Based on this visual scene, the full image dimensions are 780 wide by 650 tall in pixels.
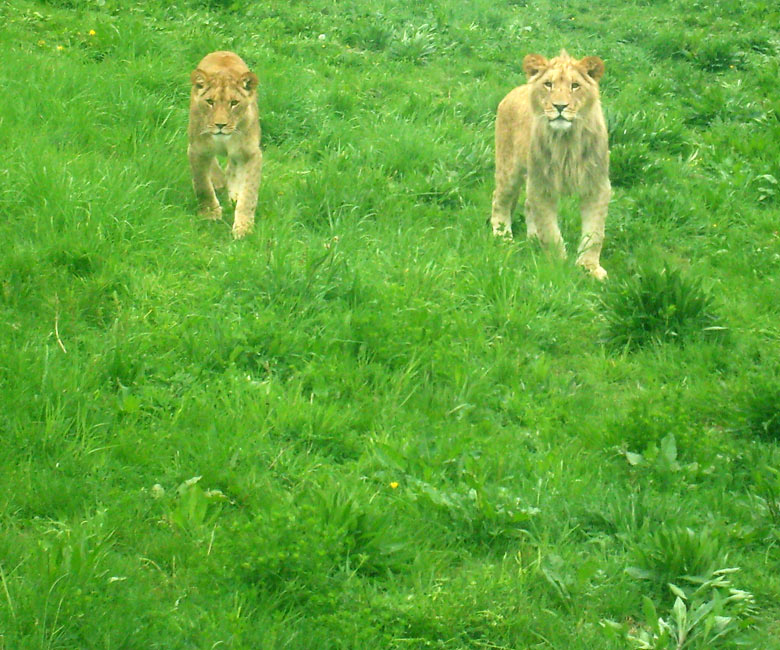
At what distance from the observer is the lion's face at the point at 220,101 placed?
678 centimetres

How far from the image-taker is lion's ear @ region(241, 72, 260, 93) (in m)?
6.96

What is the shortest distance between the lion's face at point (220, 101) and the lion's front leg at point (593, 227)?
92.1 inches

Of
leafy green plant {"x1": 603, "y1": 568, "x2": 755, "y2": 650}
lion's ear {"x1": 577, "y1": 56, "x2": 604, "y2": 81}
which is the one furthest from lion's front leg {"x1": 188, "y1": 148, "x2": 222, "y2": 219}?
leafy green plant {"x1": 603, "y1": 568, "x2": 755, "y2": 650}

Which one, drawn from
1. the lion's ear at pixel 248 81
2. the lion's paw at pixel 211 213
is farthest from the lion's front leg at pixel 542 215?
the lion's paw at pixel 211 213

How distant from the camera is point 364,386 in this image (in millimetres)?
5027

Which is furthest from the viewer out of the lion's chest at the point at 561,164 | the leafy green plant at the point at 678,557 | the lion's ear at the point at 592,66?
the lion's chest at the point at 561,164

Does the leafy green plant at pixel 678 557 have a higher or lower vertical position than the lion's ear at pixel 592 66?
lower

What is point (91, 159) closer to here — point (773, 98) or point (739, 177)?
point (739, 177)

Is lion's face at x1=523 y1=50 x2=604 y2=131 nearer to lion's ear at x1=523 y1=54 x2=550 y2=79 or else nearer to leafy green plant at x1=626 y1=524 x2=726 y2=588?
lion's ear at x1=523 y1=54 x2=550 y2=79

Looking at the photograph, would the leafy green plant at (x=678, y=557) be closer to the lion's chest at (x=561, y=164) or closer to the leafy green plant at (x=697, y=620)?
the leafy green plant at (x=697, y=620)

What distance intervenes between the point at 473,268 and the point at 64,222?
7.66 ft

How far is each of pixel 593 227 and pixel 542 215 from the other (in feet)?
1.17

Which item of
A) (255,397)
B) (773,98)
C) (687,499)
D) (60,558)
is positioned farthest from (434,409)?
(773,98)

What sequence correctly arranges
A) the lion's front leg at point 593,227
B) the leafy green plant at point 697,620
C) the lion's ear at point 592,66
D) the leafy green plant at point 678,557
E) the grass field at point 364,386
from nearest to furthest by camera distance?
the leafy green plant at point 697,620 → the grass field at point 364,386 → the leafy green plant at point 678,557 → the lion's front leg at point 593,227 → the lion's ear at point 592,66
